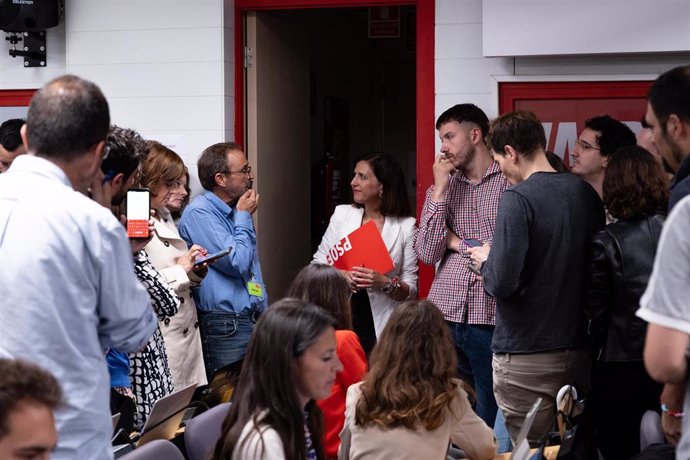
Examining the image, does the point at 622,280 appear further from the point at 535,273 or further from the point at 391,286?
the point at 391,286

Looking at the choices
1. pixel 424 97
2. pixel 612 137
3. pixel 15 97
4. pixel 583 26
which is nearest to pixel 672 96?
pixel 612 137

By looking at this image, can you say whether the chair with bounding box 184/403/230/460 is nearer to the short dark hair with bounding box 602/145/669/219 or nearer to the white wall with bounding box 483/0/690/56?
the short dark hair with bounding box 602/145/669/219

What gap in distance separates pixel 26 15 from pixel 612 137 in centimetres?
304

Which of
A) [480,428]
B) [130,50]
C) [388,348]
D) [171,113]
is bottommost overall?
[480,428]

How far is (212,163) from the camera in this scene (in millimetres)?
4883

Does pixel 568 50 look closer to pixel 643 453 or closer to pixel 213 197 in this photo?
pixel 213 197

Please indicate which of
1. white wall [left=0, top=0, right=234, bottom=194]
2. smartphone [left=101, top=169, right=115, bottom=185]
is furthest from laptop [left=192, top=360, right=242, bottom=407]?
white wall [left=0, top=0, right=234, bottom=194]

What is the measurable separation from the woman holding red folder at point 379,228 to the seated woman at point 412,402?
1.87 metres

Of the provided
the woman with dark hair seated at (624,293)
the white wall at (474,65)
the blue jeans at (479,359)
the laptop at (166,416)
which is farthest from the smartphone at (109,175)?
the white wall at (474,65)

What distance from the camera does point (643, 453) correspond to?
255cm

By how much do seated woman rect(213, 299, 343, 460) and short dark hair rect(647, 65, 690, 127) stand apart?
101cm

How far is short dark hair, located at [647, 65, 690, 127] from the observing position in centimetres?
232

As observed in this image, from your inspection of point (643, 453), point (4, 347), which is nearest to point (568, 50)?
point (643, 453)

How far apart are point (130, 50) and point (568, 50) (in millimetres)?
2275
